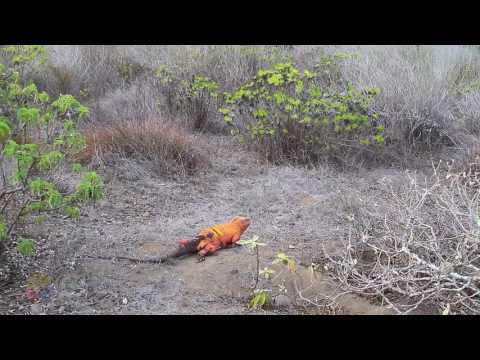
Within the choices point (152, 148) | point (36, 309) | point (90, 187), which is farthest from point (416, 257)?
point (152, 148)

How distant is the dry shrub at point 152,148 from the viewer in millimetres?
4916

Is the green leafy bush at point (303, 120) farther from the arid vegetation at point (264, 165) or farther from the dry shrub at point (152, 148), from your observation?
the dry shrub at point (152, 148)

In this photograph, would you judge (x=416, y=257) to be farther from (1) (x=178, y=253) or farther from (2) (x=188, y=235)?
(2) (x=188, y=235)

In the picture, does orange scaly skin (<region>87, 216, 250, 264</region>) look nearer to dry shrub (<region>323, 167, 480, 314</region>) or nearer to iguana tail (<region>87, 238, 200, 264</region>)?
iguana tail (<region>87, 238, 200, 264</region>)

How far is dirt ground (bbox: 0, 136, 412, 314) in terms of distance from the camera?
294cm

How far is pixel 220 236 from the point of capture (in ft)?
11.5

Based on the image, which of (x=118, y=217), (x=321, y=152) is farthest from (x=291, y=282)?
(x=321, y=152)

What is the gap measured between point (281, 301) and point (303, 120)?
2.43 metres

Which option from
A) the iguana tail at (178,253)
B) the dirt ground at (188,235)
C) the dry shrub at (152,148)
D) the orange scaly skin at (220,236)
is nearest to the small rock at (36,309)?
the dirt ground at (188,235)

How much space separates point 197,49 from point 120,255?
439cm

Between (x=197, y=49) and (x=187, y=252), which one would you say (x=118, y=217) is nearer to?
(x=187, y=252)

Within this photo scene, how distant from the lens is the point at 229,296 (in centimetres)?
302

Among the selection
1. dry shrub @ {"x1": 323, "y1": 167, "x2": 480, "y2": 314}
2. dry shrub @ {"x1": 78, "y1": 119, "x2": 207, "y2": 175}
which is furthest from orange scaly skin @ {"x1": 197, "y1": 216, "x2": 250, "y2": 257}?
dry shrub @ {"x1": 78, "y1": 119, "x2": 207, "y2": 175}

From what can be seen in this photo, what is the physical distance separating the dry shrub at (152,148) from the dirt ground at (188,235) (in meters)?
0.15
